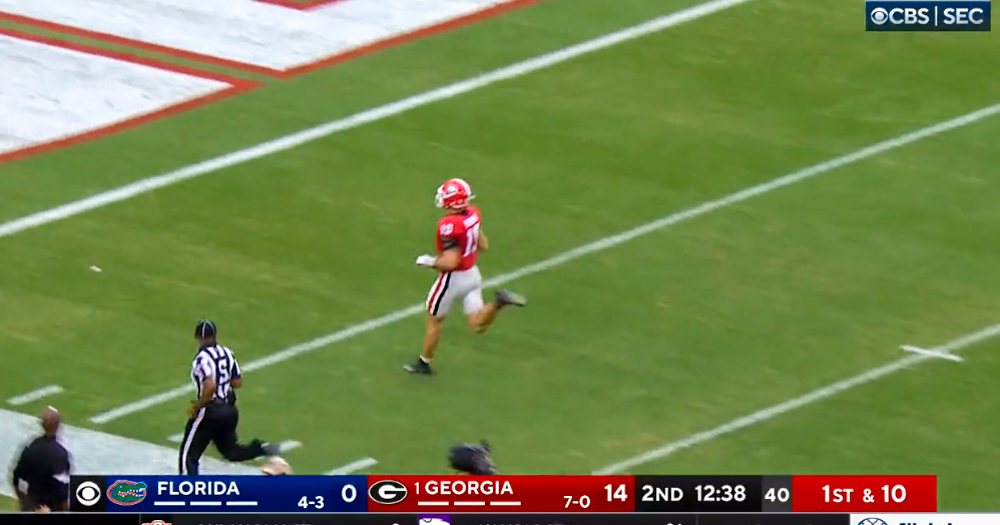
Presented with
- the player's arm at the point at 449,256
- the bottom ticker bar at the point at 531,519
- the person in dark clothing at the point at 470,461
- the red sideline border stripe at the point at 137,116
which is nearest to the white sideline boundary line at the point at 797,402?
the player's arm at the point at 449,256

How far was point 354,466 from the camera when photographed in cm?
2095

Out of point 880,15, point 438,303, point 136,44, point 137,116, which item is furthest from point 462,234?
point 880,15

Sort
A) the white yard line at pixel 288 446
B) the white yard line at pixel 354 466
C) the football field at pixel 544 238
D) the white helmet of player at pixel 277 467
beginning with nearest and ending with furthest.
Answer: the white helmet of player at pixel 277 467 → the white yard line at pixel 354 466 → the white yard line at pixel 288 446 → the football field at pixel 544 238

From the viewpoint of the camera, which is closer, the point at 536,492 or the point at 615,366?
the point at 536,492

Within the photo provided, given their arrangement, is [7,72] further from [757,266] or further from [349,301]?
[757,266]

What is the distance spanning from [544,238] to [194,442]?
617 centimetres

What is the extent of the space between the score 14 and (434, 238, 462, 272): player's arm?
4476 millimetres

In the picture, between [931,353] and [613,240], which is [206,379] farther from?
[931,353]

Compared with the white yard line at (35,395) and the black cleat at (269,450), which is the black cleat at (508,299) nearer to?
the black cleat at (269,450)

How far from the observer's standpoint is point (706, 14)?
103ft

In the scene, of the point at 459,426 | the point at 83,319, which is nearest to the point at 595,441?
the point at 459,426

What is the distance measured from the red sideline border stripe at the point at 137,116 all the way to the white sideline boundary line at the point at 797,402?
31.0 feet

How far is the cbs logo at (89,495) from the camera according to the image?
1855 cm

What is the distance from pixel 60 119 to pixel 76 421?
7.63m
